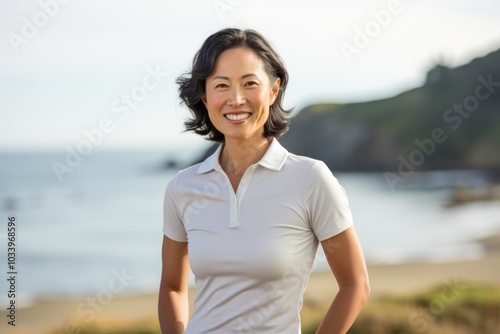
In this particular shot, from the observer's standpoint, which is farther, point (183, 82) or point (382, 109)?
point (382, 109)

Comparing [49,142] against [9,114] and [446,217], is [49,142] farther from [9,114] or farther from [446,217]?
[446,217]

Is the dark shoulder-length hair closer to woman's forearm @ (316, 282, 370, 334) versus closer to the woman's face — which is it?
the woman's face


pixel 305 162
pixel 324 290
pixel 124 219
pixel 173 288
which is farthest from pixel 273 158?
pixel 124 219

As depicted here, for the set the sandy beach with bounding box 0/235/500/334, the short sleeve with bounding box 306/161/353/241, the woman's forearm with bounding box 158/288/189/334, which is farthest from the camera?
the sandy beach with bounding box 0/235/500/334

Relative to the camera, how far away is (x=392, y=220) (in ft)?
52.7

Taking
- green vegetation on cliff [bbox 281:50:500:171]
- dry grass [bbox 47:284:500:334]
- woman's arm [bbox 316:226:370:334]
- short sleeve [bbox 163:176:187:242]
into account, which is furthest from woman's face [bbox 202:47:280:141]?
green vegetation on cliff [bbox 281:50:500:171]

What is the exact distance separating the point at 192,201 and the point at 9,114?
15875 mm

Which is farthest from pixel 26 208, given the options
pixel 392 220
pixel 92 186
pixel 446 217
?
pixel 446 217

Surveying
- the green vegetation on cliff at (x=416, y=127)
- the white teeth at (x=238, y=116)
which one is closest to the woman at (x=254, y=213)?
the white teeth at (x=238, y=116)

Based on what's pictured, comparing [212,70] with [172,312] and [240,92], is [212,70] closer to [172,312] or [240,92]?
[240,92]

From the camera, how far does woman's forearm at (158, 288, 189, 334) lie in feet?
6.32

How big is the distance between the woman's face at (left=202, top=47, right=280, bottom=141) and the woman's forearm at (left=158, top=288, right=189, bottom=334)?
0.44 m

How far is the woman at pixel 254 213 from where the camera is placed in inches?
65.9

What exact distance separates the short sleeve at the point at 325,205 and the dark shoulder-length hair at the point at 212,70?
0.72ft
